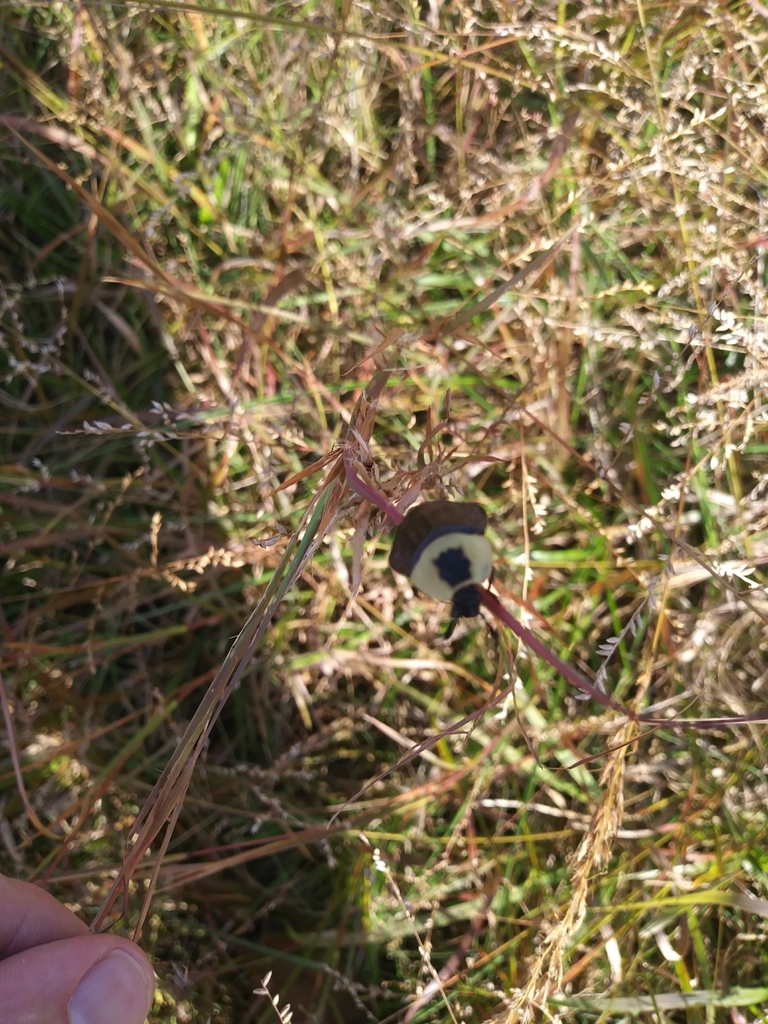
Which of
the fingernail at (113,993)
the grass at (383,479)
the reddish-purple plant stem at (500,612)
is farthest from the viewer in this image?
the grass at (383,479)

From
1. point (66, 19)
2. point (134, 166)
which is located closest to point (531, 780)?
point (134, 166)

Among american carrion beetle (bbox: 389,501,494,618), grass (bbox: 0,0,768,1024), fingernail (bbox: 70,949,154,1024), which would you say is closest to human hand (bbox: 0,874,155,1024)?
fingernail (bbox: 70,949,154,1024)

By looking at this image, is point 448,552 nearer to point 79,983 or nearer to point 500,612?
point 500,612

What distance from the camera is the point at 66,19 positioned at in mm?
1453

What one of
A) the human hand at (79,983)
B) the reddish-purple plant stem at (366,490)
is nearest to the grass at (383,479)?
the human hand at (79,983)

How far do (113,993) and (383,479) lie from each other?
0.79 meters

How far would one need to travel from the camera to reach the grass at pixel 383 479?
1230 mm

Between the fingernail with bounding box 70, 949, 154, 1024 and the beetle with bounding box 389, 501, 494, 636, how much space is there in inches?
25.5

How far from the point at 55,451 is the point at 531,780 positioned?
3.67 feet

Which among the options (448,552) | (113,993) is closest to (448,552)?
(448,552)

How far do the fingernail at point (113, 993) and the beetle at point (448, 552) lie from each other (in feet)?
2.12

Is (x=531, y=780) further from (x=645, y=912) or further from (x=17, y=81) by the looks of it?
(x=17, y=81)

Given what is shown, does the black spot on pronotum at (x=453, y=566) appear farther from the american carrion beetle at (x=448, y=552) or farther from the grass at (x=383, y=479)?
the grass at (x=383, y=479)

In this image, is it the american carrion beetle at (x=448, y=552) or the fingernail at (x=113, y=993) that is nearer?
the american carrion beetle at (x=448, y=552)
